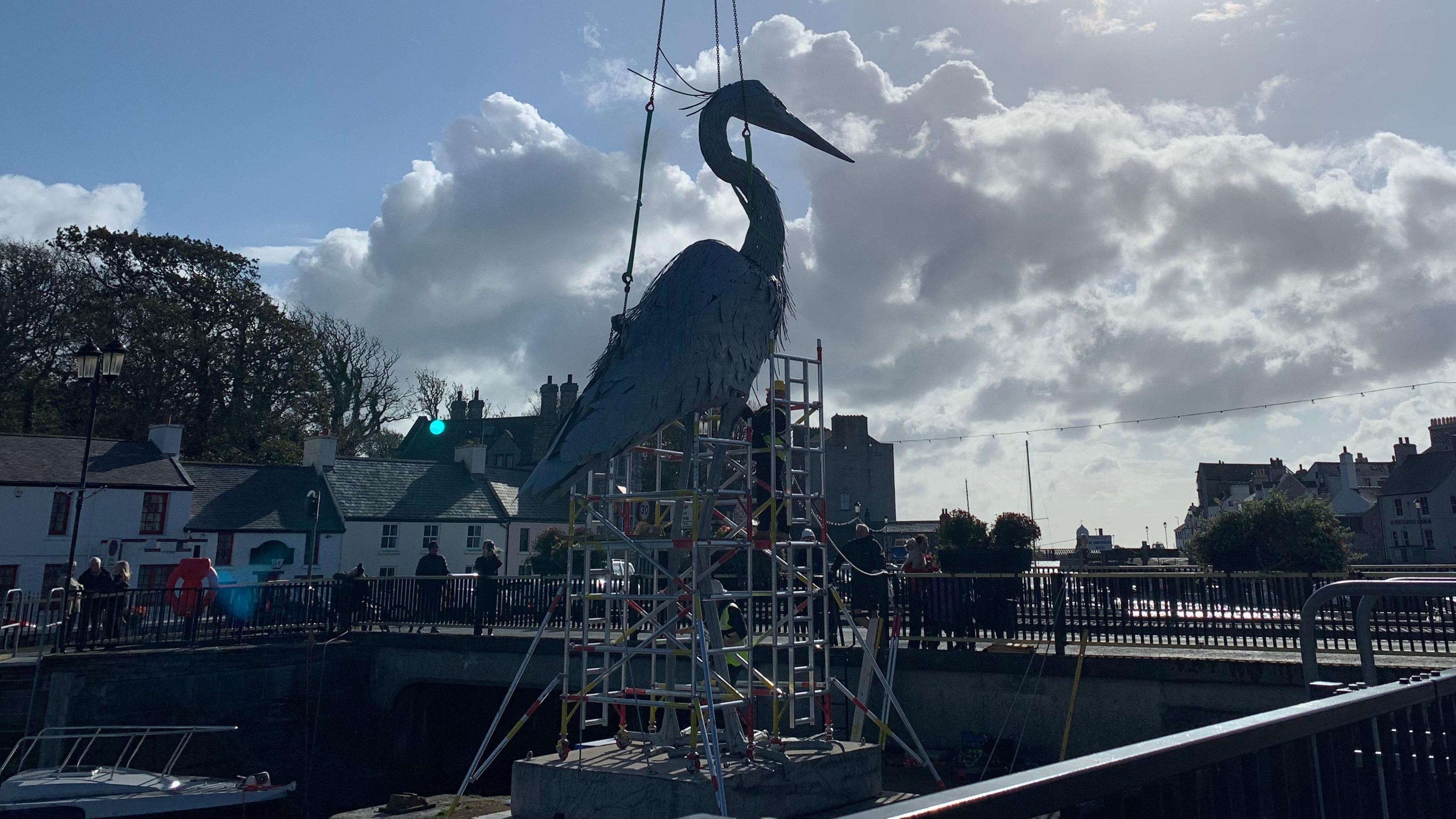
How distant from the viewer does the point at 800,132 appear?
9594 mm

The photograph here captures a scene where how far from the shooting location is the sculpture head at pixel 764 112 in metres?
9.18

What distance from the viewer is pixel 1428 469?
53531 mm

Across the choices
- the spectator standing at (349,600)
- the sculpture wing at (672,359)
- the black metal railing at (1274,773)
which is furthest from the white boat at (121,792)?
the black metal railing at (1274,773)

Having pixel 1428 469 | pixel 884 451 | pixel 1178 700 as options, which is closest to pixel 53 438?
pixel 1178 700

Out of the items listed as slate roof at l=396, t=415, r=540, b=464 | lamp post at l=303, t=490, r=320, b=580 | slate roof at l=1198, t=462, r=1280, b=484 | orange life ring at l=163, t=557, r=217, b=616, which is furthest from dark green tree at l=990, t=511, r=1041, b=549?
slate roof at l=1198, t=462, r=1280, b=484

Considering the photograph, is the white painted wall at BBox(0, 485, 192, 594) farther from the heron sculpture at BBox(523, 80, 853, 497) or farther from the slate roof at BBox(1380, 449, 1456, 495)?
the slate roof at BBox(1380, 449, 1456, 495)

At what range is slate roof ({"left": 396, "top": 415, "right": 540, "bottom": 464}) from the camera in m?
57.1

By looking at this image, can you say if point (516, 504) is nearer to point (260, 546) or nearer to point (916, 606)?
point (260, 546)

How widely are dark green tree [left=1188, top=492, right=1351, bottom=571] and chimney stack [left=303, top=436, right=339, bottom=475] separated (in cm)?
3193

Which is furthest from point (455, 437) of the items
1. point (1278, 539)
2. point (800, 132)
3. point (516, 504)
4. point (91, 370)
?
point (800, 132)

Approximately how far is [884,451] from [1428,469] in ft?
100

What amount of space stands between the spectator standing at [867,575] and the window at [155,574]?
86.1 feet

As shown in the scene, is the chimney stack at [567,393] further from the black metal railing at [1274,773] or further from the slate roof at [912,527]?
the black metal railing at [1274,773]

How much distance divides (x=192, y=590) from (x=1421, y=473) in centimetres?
6182
